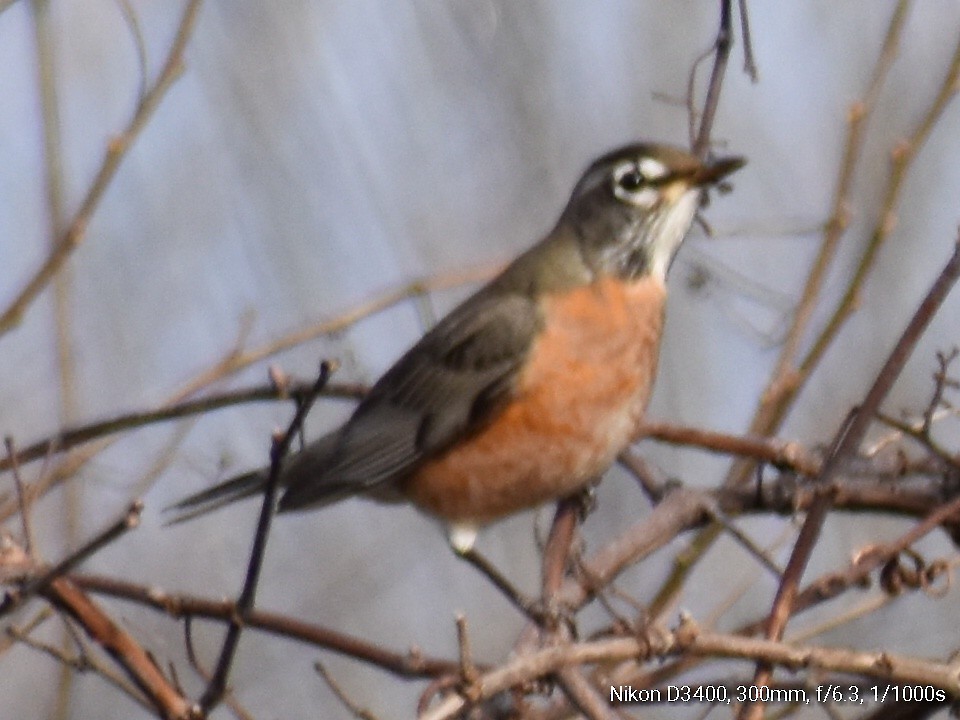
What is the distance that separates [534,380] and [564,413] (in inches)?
5.9

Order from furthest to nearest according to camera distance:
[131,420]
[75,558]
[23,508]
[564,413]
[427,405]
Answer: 1. [427,405]
2. [564,413]
3. [131,420]
4. [23,508]
5. [75,558]

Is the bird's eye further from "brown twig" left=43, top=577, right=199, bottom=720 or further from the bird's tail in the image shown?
"brown twig" left=43, top=577, right=199, bottom=720

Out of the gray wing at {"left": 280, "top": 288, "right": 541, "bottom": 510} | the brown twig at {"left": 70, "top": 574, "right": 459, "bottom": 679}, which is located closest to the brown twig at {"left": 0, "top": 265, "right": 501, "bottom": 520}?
the gray wing at {"left": 280, "top": 288, "right": 541, "bottom": 510}

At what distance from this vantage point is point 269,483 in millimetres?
2164

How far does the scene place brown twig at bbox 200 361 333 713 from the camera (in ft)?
6.94

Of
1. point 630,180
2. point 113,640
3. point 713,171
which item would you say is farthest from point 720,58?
point 113,640

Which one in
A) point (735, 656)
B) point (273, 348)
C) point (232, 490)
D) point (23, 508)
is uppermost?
point (273, 348)

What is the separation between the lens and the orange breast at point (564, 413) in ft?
12.9

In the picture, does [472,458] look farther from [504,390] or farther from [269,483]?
[269,483]

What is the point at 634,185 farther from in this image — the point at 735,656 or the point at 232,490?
the point at 735,656

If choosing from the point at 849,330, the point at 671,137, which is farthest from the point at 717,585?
the point at 671,137

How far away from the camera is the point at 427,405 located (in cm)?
433

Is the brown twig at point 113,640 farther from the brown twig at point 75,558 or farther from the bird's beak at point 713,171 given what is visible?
the bird's beak at point 713,171

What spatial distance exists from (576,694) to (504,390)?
1.70 metres
